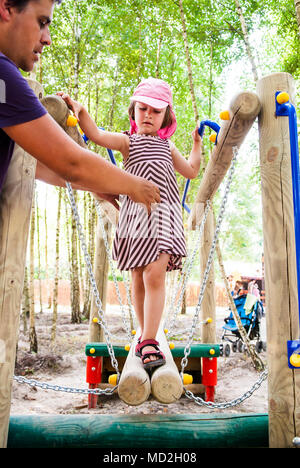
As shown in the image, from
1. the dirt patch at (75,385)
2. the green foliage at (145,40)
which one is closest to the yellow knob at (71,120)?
the dirt patch at (75,385)

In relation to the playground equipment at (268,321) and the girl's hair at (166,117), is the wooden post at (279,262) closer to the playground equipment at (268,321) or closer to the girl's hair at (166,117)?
the playground equipment at (268,321)

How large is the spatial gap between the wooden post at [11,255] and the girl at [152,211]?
0.50 m

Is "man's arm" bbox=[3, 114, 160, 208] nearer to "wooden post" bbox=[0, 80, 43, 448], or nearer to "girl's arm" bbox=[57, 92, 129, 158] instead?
"wooden post" bbox=[0, 80, 43, 448]

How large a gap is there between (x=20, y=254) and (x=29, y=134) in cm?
42

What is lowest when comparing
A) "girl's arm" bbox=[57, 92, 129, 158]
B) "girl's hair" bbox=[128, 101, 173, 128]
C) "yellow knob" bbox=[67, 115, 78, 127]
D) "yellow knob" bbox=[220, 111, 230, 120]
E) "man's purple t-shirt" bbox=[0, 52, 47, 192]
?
"man's purple t-shirt" bbox=[0, 52, 47, 192]

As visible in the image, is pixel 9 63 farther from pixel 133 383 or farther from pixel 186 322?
pixel 186 322

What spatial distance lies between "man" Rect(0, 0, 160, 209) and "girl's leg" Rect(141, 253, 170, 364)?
2.08 feet

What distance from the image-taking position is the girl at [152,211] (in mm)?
1608

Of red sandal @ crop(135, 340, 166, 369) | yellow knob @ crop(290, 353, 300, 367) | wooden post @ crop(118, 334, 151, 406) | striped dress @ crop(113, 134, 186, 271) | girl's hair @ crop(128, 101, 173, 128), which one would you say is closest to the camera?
yellow knob @ crop(290, 353, 300, 367)

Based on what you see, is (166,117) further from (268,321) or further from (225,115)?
(268,321)

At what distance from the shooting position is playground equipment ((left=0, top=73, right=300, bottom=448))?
113 centimetres

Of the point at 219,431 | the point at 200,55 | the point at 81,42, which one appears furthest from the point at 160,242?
the point at 200,55

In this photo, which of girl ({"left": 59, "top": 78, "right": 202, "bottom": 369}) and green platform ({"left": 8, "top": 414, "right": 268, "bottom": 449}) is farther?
girl ({"left": 59, "top": 78, "right": 202, "bottom": 369})

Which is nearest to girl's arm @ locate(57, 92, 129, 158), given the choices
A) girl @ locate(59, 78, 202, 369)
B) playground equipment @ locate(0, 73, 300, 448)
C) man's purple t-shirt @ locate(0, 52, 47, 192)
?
girl @ locate(59, 78, 202, 369)
